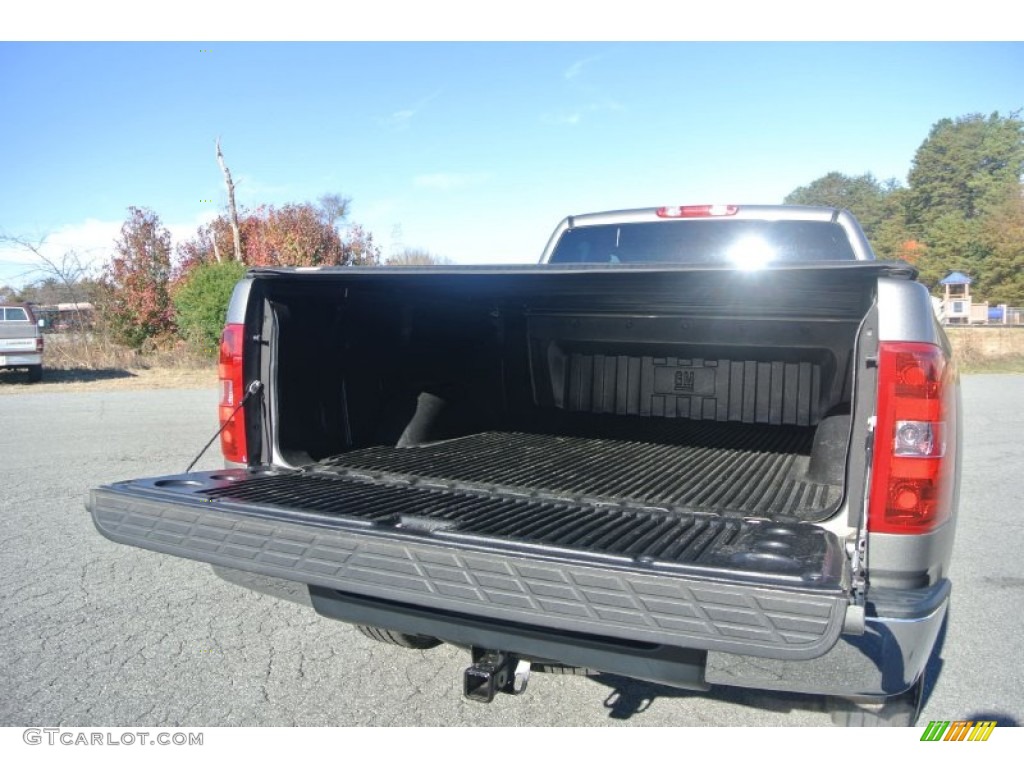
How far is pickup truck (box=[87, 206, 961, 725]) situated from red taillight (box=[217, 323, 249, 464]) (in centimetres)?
1

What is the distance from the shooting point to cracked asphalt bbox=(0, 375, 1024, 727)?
3197 mm

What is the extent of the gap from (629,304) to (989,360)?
85.2 feet

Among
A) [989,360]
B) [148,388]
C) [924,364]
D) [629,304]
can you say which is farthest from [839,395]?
[989,360]

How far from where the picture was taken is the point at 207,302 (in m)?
20.7

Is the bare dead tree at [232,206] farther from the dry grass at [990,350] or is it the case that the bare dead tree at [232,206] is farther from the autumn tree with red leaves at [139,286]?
the dry grass at [990,350]

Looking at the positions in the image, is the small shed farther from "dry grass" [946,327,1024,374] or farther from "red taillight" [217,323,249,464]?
"red taillight" [217,323,249,464]

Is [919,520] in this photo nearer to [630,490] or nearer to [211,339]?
[630,490]

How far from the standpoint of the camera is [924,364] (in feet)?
7.92

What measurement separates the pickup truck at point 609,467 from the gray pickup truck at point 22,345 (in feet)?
54.8

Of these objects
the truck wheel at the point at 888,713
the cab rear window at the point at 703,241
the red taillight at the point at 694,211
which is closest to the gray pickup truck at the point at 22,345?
the cab rear window at the point at 703,241

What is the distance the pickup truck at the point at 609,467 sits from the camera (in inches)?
88.4

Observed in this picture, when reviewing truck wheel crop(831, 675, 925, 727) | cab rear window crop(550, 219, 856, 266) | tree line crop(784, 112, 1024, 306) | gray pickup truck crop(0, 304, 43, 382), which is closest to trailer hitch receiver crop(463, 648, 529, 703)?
truck wheel crop(831, 675, 925, 727)

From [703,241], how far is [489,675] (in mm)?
3595

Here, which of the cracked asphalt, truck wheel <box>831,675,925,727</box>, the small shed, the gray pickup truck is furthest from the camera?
the small shed
